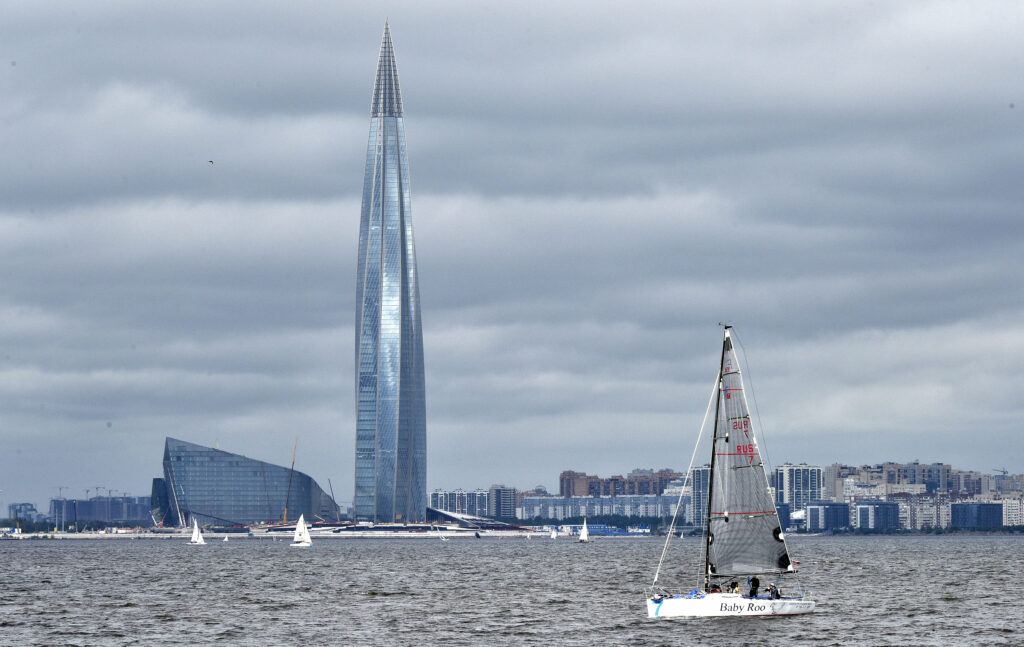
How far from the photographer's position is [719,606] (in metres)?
73.8

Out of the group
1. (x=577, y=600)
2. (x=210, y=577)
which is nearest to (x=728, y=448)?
(x=577, y=600)

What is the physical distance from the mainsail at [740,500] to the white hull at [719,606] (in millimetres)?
1308

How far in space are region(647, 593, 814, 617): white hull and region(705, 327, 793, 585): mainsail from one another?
4.29ft

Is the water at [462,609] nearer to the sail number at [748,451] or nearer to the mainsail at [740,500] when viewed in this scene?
the mainsail at [740,500]

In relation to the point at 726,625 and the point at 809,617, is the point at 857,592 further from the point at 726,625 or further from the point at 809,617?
the point at 726,625

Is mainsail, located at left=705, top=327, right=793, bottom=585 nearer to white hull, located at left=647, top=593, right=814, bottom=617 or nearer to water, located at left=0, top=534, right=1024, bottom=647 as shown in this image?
white hull, located at left=647, top=593, right=814, bottom=617

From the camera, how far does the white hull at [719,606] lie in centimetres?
7350

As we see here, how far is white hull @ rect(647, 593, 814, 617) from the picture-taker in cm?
7350

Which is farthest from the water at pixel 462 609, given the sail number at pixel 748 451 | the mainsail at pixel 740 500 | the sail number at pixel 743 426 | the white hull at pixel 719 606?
the sail number at pixel 743 426

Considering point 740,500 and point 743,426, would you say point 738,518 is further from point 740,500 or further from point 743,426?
point 743,426

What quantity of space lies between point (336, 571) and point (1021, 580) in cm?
6208

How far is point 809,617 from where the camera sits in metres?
82.4

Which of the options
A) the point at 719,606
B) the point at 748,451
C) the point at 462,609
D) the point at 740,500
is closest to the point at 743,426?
the point at 748,451

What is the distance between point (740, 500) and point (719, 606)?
16.5ft
